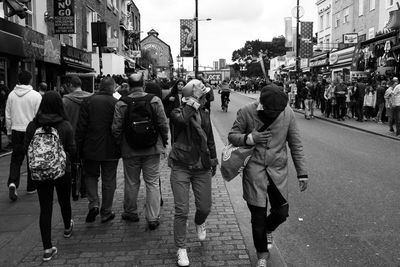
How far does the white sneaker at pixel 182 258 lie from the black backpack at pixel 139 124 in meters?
1.34

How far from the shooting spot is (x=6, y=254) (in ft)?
14.8

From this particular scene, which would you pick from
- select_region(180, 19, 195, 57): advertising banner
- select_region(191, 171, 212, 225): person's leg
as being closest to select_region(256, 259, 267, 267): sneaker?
select_region(191, 171, 212, 225): person's leg

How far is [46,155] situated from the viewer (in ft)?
14.3

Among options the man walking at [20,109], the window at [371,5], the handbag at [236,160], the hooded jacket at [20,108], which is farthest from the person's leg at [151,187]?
the window at [371,5]

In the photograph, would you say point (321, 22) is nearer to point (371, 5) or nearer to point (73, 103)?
point (371, 5)

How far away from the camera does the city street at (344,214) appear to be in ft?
14.9

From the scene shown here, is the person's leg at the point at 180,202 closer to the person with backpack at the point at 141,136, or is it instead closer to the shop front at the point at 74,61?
the person with backpack at the point at 141,136

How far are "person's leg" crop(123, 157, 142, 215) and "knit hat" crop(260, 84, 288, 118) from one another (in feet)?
6.15

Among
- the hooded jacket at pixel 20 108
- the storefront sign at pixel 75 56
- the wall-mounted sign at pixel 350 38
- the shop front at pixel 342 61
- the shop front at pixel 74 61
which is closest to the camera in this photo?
the hooded jacket at pixel 20 108

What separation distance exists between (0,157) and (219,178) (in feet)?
17.8

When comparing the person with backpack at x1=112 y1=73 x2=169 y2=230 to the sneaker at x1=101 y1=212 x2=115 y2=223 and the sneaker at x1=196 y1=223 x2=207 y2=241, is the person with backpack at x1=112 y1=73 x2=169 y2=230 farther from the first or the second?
the sneaker at x1=196 y1=223 x2=207 y2=241

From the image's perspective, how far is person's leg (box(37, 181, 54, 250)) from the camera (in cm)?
436

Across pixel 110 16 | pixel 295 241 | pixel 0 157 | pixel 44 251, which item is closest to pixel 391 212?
pixel 295 241

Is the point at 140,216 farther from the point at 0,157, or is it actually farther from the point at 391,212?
the point at 0,157
